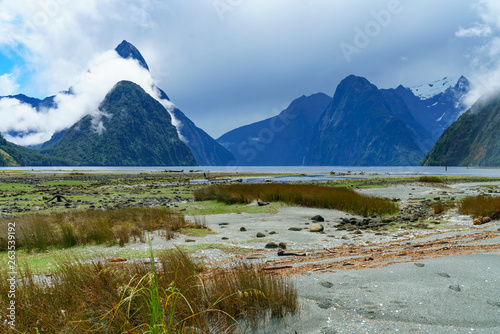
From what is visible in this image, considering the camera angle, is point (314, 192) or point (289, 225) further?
point (314, 192)

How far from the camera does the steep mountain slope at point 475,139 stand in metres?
157

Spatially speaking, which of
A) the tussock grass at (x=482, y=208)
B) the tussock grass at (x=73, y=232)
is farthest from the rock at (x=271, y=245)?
the tussock grass at (x=482, y=208)

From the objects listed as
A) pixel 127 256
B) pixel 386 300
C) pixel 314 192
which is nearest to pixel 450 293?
pixel 386 300

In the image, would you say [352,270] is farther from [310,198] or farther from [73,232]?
[310,198]

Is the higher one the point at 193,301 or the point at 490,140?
the point at 490,140

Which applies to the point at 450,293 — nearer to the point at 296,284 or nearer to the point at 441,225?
the point at 296,284

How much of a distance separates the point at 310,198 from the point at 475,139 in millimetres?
198003

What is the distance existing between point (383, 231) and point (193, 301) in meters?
11.6

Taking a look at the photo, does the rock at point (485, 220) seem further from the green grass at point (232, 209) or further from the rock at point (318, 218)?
the green grass at point (232, 209)

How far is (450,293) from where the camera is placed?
179 inches

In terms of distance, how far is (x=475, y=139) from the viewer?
564ft

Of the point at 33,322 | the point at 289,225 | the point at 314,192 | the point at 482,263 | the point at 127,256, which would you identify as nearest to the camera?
the point at 33,322

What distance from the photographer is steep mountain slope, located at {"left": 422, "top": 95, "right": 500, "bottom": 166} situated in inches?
6181

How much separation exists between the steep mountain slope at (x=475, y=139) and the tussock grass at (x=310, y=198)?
175144mm
